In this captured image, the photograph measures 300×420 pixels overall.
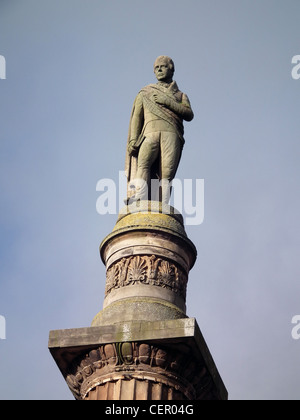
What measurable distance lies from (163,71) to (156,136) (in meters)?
A: 1.69

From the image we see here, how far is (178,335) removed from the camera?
14742mm

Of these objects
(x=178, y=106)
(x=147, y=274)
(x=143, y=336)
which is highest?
(x=178, y=106)

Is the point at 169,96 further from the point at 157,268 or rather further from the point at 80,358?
the point at 80,358

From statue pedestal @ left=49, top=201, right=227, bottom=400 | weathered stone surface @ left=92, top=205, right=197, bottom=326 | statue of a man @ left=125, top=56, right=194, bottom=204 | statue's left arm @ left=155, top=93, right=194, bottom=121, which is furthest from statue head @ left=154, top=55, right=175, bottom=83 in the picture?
statue pedestal @ left=49, top=201, right=227, bottom=400

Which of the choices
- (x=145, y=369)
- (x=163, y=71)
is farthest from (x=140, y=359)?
(x=163, y=71)

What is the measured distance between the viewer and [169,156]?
18438 millimetres

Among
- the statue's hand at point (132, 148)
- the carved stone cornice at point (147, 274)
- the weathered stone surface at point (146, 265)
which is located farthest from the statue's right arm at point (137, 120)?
the carved stone cornice at point (147, 274)

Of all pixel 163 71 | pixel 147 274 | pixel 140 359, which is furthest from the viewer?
pixel 163 71

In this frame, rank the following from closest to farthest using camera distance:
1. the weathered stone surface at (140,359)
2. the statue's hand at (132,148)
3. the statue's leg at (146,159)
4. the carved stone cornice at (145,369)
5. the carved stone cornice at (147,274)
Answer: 1. the weathered stone surface at (140,359)
2. the carved stone cornice at (145,369)
3. the carved stone cornice at (147,274)
4. the statue's leg at (146,159)
5. the statue's hand at (132,148)

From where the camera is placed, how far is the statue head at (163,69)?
765 inches

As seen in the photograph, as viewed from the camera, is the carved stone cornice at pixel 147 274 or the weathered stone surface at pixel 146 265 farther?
the carved stone cornice at pixel 147 274

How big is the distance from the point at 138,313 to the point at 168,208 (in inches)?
108

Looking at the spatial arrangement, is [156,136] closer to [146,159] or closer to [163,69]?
[146,159]

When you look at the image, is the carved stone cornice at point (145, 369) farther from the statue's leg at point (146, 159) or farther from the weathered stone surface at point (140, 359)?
the statue's leg at point (146, 159)
